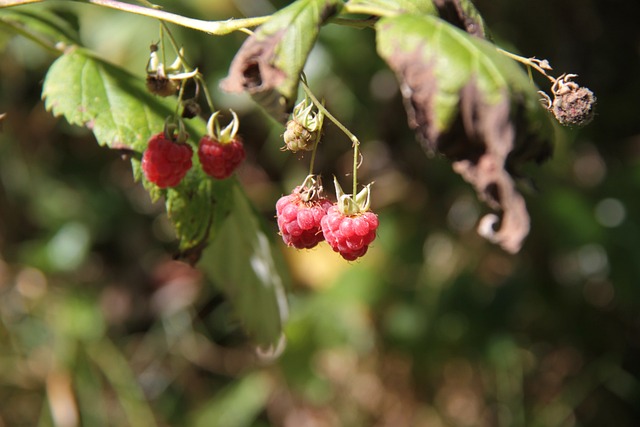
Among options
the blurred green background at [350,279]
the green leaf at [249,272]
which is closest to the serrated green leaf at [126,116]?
the green leaf at [249,272]

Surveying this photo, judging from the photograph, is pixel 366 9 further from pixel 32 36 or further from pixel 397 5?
pixel 32 36

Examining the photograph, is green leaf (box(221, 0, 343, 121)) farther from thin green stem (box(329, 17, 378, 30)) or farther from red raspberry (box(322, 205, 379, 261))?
red raspberry (box(322, 205, 379, 261))

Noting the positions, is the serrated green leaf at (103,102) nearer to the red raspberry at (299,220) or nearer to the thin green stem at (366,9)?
the red raspberry at (299,220)

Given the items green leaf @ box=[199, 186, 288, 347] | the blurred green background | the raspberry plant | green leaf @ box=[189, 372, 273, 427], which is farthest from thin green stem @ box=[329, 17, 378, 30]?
green leaf @ box=[189, 372, 273, 427]

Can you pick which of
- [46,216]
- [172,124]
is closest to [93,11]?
[46,216]

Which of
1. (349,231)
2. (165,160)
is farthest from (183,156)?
(349,231)
